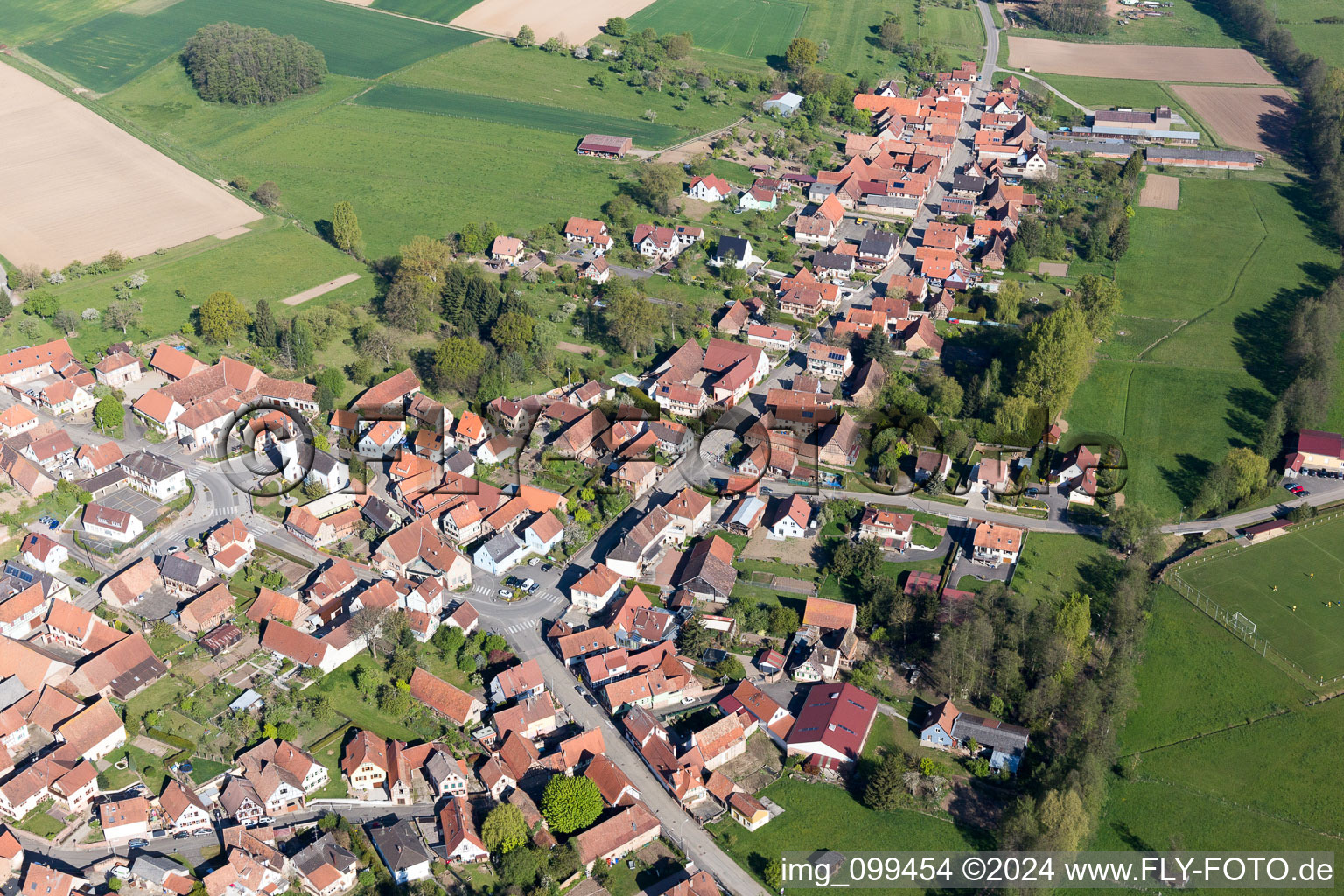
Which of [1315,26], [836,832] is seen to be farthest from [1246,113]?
[836,832]

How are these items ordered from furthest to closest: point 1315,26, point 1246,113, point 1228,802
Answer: point 1315,26
point 1246,113
point 1228,802

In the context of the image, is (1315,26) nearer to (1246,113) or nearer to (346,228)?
(1246,113)

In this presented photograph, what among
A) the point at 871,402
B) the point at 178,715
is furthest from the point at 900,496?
the point at 178,715

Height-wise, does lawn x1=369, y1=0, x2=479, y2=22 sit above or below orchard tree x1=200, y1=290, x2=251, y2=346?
above

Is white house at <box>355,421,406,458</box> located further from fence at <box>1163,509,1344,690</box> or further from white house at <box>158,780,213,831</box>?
fence at <box>1163,509,1344,690</box>

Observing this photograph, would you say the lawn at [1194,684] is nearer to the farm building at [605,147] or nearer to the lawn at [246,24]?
the farm building at [605,147]

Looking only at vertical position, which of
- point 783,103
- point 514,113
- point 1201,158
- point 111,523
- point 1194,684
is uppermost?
point 1201,158

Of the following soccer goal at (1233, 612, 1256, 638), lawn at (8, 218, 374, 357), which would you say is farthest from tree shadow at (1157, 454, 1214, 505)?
lawn at (8, 218, 374, 357)
